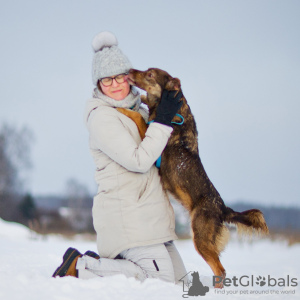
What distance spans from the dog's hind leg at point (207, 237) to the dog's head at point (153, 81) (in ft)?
4.42

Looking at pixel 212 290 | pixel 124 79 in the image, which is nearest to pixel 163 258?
pixel 212 290

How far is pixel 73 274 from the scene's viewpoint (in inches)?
143

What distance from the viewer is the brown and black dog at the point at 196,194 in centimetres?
421

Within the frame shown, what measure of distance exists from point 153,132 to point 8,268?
2.15 meters

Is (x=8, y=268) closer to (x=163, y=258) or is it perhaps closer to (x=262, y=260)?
(x=163, y=258)

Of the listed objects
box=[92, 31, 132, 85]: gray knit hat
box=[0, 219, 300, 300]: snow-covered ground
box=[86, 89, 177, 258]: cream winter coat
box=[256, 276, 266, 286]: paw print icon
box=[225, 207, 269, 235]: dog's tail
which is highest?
box=[92, 31, 132, 85]: gray knit hat

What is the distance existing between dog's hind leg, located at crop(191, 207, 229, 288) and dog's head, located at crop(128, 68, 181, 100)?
1.35 meters

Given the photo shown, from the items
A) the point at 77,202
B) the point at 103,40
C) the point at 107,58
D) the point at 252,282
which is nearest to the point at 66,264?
the point at 107,58

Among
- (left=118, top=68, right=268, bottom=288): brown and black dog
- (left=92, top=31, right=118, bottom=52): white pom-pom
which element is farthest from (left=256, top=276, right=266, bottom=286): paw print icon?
(left=92, top=31, right=118, bottom=52): white pom-pom

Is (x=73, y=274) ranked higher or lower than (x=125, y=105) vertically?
lower

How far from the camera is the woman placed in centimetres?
368

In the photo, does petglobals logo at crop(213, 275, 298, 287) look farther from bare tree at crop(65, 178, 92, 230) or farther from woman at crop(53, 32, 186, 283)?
bare tree at crop(65, 178, 92, 230)

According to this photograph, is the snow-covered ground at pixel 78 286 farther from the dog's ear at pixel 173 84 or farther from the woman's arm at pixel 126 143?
the dog's ear at pixel 173 84

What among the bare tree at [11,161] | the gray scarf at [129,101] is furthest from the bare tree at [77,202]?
the gray scarf at [129,101]
